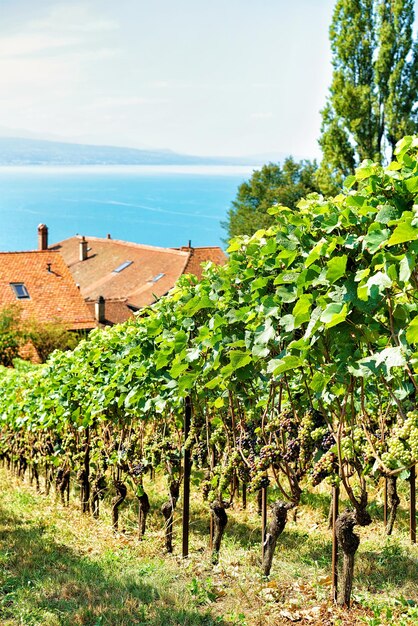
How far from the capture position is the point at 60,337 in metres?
28.1

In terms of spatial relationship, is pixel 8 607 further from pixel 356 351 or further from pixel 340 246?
pixel 340 246

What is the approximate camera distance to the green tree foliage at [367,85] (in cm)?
3045

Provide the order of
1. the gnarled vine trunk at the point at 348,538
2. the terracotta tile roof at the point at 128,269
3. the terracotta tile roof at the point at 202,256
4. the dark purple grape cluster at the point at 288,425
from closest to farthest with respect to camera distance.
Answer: the gnarled vine trunk at the point at 348,538
the dark purple grape cluster at the point at 288,425
the terracotta tile roof at the point at 202,256
the terracotta tile roof at the point at 128,269

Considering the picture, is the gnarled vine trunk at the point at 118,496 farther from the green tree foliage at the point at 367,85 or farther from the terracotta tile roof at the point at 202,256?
the terracotta tile roof at the point at 202,256

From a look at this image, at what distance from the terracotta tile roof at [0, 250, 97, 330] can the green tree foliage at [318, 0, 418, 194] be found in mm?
12194

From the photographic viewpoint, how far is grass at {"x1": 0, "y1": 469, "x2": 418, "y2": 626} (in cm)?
466

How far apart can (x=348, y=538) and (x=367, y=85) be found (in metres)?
29.0

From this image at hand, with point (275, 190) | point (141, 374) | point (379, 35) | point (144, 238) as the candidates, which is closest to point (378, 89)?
point (379, 35)

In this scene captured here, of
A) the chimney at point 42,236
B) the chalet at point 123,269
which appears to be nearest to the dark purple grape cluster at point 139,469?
the chalet at point 123,269

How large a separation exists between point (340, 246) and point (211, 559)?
319cm

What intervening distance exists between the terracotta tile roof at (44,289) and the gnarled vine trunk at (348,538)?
26.5 metres

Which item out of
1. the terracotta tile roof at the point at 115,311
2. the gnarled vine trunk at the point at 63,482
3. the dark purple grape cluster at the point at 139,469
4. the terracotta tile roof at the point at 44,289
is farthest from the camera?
the terracotta tile roof at the point at 115,311

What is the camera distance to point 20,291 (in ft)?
111

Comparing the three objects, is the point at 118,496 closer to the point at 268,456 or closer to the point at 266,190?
the point at 268,456
